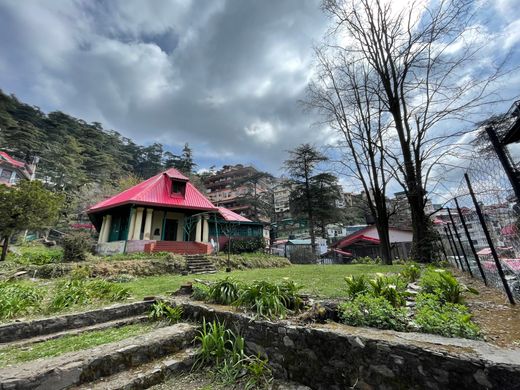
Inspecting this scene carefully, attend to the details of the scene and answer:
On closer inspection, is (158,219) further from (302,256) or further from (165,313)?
(165,313)

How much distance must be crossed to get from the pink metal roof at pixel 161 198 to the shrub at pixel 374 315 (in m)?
14.1

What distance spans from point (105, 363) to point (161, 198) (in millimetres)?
14096

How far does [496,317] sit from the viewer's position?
2.62 m

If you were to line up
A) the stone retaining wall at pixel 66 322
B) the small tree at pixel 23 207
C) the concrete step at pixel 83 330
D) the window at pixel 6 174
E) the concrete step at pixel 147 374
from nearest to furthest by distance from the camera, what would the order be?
1. the concrete step at pixel 147 374
2. the concrete step at pixel 83 330
3. the stone retaining wall at pixel 66 322
4. the small tree at pixel 23 207
5. the window at pixel 6 174

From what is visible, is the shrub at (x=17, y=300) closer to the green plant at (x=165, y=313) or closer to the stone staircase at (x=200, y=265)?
the green plant at (x=165, y=313)

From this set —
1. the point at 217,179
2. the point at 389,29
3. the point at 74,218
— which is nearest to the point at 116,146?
the point at 217,179

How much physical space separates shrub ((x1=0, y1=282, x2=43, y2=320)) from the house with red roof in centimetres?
817

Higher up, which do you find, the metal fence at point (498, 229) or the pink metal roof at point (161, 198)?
the pink metal roof at point (161, 198)

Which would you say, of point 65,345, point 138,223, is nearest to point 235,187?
point 138,223

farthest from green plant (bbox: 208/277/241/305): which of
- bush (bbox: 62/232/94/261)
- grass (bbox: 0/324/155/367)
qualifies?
bush (bbox: 62/232/94/261)

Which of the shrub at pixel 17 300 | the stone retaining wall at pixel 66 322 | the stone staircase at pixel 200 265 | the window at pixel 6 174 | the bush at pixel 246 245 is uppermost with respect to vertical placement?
the window at pixel 6 174

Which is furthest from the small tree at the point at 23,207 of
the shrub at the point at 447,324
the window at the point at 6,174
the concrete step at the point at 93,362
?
the window at the point at 6,174

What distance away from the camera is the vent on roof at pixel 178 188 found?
668 inches

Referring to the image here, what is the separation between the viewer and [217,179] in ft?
201
